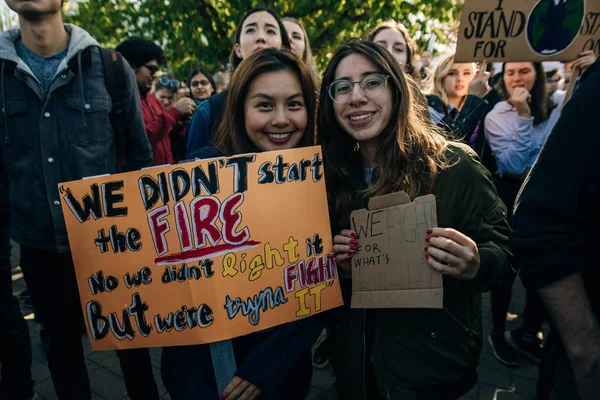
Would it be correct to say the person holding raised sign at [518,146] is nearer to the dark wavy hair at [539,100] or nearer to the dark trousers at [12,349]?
the dark wavy hair at [539,100]

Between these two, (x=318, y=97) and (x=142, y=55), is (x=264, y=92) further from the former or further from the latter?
(x=142, y=55)

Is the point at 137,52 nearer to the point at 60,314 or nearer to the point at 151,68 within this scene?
the point at 151,68

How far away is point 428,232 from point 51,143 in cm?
183

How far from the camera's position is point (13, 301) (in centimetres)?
239

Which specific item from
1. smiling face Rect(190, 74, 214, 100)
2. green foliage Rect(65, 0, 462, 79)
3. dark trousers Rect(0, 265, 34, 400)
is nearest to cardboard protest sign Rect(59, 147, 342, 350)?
dark trousers Rect(0, 265, 34, 400)

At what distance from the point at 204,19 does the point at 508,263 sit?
9266mm

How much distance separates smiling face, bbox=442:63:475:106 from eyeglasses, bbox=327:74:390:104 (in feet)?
7.21

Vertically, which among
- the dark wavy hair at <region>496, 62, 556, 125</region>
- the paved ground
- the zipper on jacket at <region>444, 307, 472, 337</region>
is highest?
the dark wavy hair at <region>496, 62, 556, 125</region>

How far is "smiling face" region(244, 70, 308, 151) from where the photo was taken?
1.63 m

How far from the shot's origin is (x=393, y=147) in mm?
1535

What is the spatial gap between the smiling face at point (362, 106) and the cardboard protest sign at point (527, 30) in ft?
4.84

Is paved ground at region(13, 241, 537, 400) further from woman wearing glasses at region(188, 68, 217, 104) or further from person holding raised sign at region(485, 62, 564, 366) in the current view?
woman wearing glasses at region(188, 68, 217, 104)

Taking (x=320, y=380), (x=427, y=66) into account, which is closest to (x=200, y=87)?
(x=427, y=66)

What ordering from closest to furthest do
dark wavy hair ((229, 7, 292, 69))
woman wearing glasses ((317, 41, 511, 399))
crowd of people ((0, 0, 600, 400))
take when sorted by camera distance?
crowd of people ((0, 0, 600, 400)), woman wearing glasses ((317, 41, 511, 399)), dark wavy hair ((229, 7, 292, 69))
